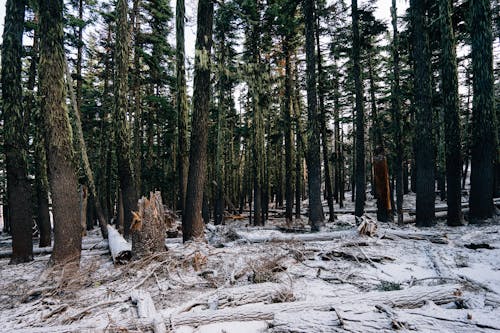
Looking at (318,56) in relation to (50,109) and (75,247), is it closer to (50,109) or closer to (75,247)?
(50,109)

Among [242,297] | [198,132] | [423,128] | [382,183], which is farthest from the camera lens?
[382,183]

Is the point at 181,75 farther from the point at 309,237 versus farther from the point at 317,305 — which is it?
the point at 317,305

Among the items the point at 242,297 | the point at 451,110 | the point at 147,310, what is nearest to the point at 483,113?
the point at 451,110

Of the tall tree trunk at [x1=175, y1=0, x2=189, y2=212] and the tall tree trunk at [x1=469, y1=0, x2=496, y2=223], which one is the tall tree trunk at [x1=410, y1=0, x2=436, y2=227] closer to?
the tall tree trunk at [x1=469, y1=0, x2=496, y2=223]

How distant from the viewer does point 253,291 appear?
4.18 m

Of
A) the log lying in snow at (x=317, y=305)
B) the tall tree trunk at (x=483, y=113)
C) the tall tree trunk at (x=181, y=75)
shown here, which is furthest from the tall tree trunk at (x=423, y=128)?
the tall tree trunk at (x=181, y=75)

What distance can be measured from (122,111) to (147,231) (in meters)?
5.53

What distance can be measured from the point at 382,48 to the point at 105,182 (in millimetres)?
18643

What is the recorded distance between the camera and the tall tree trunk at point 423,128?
10367 mm

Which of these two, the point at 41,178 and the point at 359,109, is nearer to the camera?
the point at 41,178

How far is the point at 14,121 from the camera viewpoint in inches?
292

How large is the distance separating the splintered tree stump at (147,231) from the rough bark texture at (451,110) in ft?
33.6

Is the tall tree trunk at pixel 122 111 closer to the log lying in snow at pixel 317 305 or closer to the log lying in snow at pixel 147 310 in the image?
the log lying in snow at pixel 147 310

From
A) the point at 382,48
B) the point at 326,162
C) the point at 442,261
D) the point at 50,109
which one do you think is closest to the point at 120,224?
the point at 50,109
